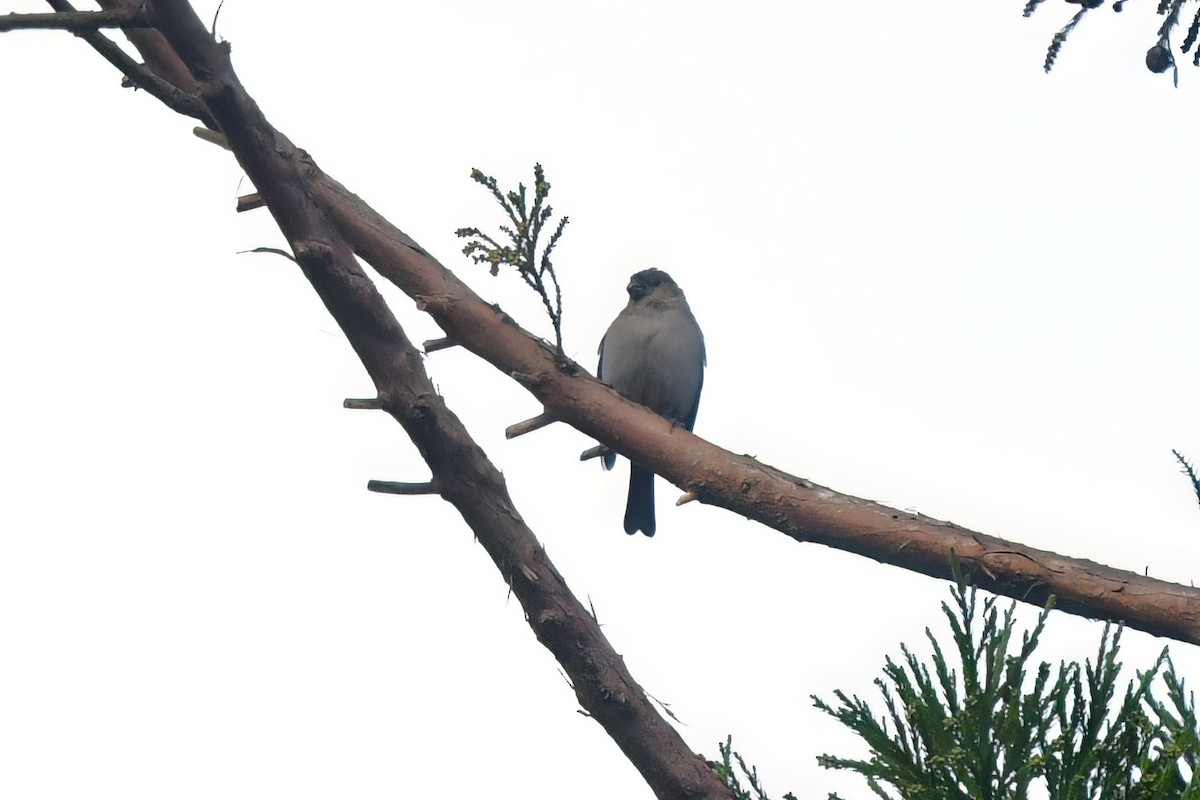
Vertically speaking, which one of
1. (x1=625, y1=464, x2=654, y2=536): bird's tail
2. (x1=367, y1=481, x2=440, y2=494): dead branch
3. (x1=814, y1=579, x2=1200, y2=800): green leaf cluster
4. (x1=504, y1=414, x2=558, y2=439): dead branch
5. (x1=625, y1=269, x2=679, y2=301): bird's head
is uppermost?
(x1=625, y1=269, x2=679, y2=301): bird's head

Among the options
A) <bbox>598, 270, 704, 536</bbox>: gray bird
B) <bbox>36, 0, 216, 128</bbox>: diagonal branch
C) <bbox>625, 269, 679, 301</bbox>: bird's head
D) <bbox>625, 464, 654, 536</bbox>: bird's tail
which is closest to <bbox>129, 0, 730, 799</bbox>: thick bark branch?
<bbox>36, 0, 216, 128</bbox>: diagonal branch

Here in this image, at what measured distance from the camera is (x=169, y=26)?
11.2 ft

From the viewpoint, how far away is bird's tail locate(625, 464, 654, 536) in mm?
7293

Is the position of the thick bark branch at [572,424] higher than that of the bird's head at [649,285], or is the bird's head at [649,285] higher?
the bird's head at [649,285]

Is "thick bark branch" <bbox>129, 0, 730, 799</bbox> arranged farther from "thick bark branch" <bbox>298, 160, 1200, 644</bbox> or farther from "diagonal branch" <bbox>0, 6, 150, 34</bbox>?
"thick bark branch" <bbox>298, 160, 1200, 644</bbox>

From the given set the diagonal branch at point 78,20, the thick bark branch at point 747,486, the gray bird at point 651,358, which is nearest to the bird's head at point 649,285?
the gray bird at point 651,358

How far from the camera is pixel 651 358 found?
7.02m

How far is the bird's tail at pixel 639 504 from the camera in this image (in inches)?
287

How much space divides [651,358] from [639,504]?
0.84m

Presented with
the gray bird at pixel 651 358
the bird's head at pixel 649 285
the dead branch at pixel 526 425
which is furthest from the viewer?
the bird's head at pixel 649 285

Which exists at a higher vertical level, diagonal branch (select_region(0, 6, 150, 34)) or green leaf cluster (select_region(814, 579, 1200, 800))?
diagonal branch (select_region(0, 6, 150, 34))

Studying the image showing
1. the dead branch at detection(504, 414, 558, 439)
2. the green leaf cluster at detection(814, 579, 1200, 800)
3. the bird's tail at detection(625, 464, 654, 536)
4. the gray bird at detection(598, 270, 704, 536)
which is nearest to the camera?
the green leaf cluster at detection(814, 579, 1200, 800)

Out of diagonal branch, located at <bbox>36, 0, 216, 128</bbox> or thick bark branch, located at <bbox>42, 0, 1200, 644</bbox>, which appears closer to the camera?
diagonal branch, located at <bbox>36, 0, 216, 128</bbox>

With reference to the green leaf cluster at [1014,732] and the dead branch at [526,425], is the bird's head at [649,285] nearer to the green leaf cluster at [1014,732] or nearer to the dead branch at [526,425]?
the dead branch at [526,425]
